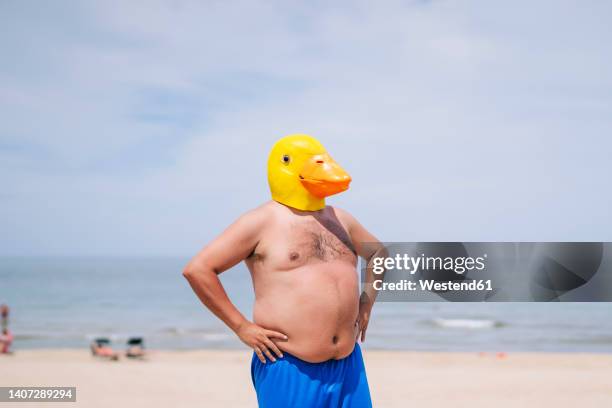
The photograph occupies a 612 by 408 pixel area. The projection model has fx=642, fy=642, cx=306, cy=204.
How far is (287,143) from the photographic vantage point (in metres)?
3.04

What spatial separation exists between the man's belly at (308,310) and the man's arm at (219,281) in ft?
0.21

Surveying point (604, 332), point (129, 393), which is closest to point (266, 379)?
point (129, 393)

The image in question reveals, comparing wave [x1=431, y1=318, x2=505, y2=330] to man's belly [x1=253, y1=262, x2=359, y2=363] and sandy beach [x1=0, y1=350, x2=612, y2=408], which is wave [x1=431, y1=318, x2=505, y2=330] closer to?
sandy beach [x1=0, y1=350, x2=612, y2=408]

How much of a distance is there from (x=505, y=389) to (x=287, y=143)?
19.3 ft

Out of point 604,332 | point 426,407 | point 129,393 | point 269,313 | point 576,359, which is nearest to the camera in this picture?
point 269,313

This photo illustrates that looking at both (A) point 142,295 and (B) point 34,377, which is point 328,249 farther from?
(A) point 142,295

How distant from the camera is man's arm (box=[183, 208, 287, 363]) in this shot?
281 centimetres

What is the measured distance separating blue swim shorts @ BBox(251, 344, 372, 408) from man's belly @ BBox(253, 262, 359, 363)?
0.17ft

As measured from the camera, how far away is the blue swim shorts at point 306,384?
2.85 metres

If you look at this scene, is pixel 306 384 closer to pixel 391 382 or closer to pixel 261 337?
pixel 261 337

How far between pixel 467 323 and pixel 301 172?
58.2 ft

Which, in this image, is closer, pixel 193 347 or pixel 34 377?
pixel 34 377

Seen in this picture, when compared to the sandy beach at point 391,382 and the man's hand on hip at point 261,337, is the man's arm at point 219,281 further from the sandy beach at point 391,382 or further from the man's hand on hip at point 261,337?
the sandy beach at point 391,382

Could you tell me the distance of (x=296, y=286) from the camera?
9.37 ft
